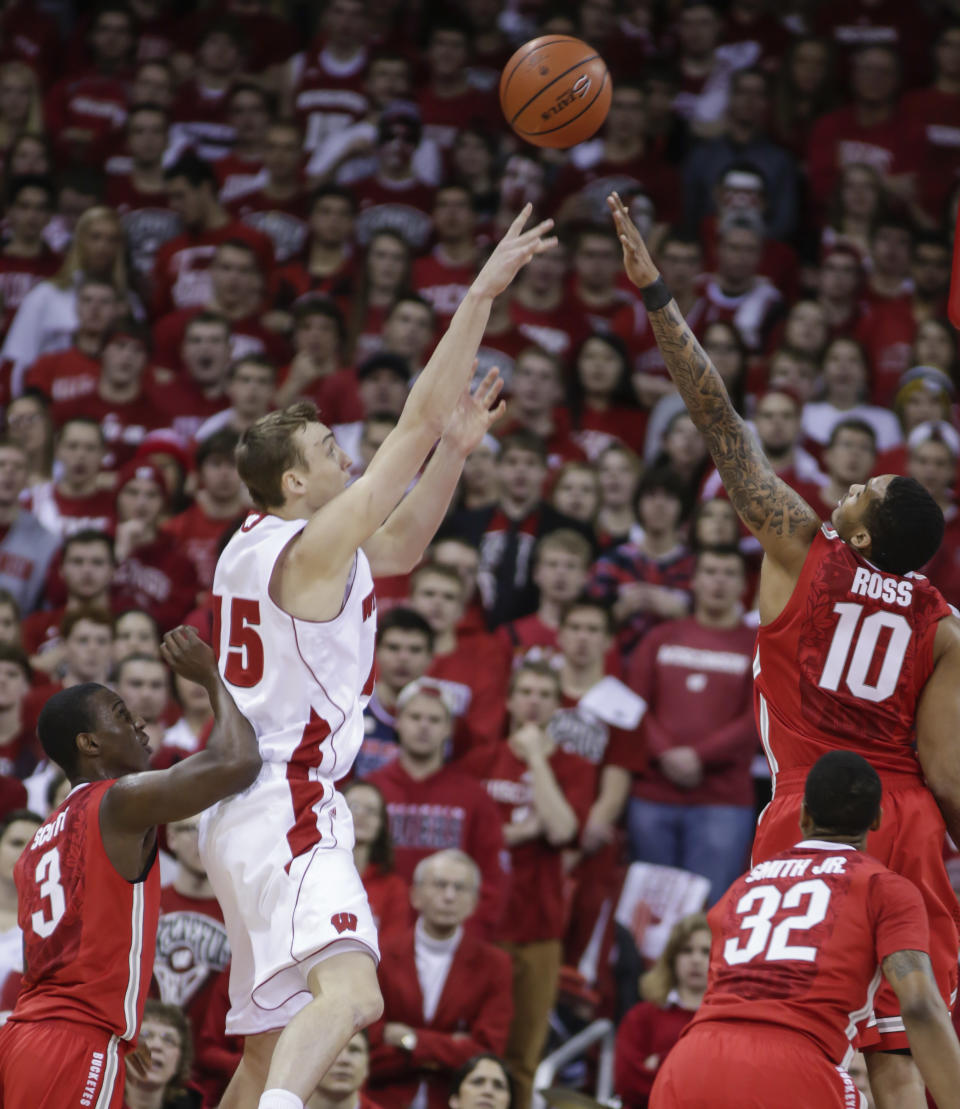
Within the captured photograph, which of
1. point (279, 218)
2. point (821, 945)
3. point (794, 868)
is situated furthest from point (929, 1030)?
point (279, 218)

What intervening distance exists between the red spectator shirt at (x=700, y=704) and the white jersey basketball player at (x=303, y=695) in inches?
144

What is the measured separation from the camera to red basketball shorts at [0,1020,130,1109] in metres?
5.26

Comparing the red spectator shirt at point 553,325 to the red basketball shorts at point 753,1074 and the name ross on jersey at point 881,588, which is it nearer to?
the name ross on jersey at point 881,588

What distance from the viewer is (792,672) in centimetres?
579

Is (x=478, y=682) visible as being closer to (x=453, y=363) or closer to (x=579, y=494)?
(x=579, y=494)

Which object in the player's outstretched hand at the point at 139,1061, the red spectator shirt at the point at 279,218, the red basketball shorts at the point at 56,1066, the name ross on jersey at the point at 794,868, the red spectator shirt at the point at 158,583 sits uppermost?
the name ross on jersey at the point at 794,868

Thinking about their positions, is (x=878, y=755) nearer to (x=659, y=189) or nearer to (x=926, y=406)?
(x=926, y=406)

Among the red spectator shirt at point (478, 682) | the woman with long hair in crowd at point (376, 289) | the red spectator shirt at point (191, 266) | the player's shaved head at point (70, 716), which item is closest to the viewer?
the player's shaved head at point (70, 716)

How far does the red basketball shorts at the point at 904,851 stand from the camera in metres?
5.55

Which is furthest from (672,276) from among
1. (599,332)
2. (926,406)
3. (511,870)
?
(511,870)

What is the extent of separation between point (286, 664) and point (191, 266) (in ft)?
25.9

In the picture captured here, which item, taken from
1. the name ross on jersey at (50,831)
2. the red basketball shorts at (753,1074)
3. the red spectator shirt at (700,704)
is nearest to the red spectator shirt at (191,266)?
the red spectator shirt at (700,704)

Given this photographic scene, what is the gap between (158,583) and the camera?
10109mm

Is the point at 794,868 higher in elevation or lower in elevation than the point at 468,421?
lower
